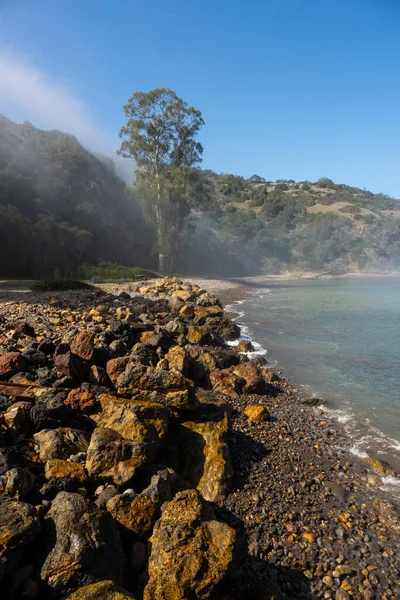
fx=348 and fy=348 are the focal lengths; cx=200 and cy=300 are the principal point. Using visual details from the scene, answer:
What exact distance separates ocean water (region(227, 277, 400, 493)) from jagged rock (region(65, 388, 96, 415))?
19.4 ft

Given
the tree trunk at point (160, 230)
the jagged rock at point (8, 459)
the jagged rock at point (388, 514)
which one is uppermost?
the tree trunk at point (160, 230)

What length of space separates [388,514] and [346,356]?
9862mm

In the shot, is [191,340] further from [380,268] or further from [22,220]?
[380,268]

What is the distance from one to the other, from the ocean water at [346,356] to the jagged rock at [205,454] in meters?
3.38

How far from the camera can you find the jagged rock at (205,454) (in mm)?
6152

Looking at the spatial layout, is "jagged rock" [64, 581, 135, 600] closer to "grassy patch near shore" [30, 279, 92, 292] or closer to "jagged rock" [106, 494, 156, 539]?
"jagged rock" [106, 494, 156, 539]

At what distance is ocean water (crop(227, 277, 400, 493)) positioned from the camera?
9117mm

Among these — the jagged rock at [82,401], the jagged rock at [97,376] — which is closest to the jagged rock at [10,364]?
the jagged rock at [97,376]

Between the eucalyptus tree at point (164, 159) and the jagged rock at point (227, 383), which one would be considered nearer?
the jagged rock at point (227, 383)

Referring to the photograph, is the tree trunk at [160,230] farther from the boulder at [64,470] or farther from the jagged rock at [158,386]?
the boulder at [64,470]

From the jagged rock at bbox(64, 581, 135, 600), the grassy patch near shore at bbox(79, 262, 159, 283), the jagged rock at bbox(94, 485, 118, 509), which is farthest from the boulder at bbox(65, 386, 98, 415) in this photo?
the grassy patch near shore at bbox(79, 262, 159, 283)

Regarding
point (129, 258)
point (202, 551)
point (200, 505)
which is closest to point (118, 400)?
point (200, 505)

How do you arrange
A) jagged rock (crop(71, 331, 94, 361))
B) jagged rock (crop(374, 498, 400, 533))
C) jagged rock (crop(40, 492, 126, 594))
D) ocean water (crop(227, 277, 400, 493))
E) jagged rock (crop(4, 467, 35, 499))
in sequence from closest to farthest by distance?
jagged rock (crop(40, 492, 126, 594)), jagged rock (crop(4, 467, 35, 499)), jagged rock (crop(374, 498, 400, 533)), jagged rock (crop(71, 331, 94, 361)), ocean water (crop(227, 277, 400, 493))

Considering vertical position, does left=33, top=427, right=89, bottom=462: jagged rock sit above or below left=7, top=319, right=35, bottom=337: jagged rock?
below
